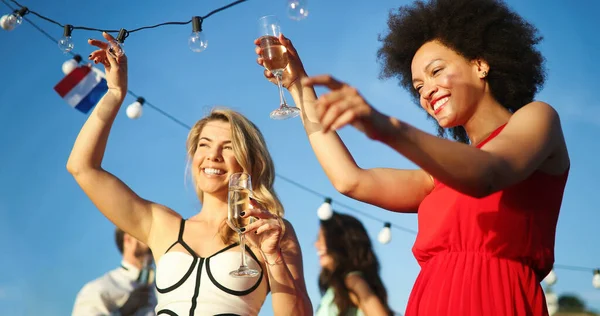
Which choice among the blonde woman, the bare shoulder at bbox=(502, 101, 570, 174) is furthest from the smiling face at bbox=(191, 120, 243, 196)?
the bare shoulder at bbox=(502, 101, 570, 174)

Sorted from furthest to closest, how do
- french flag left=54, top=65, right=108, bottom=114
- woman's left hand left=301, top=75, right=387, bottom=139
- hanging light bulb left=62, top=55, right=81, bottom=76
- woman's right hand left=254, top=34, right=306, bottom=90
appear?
hanging light bulb left=62, top=55, right=81, bottom=76
french flag left=54, top=65, right=108, bottom=114
woman's right hand left=254, top=34, right=306, bottom=90
woman's left hand left=301, top=75, right=387, bottom=139

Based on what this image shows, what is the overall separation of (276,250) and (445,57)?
3.07 feet

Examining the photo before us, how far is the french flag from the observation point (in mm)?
5914

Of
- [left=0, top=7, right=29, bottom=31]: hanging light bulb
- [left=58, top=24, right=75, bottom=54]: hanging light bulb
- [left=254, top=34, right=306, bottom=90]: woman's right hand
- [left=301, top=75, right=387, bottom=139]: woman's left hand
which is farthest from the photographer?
[left=0, top=7, right=29, bottom=31]: hanging light bulb

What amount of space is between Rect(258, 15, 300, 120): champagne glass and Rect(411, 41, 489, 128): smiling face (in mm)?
389

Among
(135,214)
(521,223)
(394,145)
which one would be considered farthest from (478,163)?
(135,214)

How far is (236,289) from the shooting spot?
7.86ft

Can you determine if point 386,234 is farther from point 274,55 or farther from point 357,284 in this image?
point 274,55

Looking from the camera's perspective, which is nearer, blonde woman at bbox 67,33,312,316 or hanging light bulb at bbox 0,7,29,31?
blonde woman at bbox 67,33,312,316

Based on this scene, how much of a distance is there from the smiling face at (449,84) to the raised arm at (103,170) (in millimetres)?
1419

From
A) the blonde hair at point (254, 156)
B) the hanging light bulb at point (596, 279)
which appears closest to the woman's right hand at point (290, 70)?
the blonde hair at point (254, 156)

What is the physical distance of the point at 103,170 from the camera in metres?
2.64

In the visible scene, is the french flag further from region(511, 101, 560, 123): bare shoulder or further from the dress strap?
region(511, 101, 560, 123): bare shoulder

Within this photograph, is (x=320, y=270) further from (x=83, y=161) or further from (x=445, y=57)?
(x=445, y=57)
